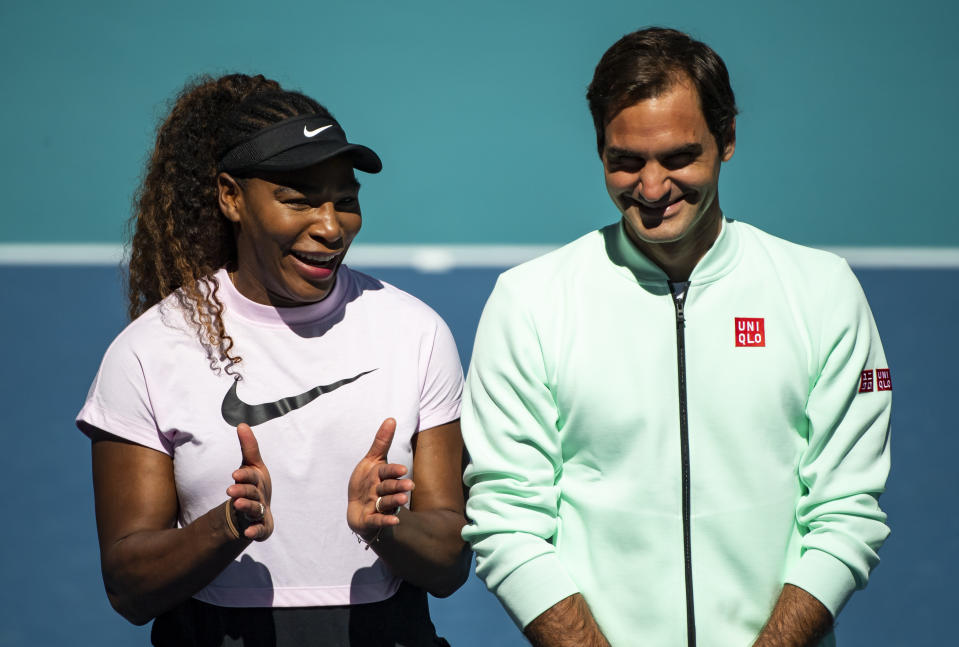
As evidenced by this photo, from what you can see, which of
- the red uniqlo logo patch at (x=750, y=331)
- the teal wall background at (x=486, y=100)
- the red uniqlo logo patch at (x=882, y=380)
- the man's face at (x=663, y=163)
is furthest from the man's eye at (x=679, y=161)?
the teal wall background at (x=486, y=100)

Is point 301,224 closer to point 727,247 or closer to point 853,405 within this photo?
point 727,247

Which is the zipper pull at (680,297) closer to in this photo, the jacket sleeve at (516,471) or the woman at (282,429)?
the jacket sleeve at (516,471)

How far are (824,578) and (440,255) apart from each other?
602 centimetres

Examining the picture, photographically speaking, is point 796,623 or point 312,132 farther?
point 312,132

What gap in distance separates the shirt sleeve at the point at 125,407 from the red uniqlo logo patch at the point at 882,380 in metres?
1.75

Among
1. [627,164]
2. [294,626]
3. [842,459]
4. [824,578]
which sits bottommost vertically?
[294,626]

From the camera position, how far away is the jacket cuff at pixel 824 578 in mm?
2691

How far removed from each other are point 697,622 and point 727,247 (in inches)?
36.1

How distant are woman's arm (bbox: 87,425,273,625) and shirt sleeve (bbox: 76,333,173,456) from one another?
0.09 feet

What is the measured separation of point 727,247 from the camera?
2.87m

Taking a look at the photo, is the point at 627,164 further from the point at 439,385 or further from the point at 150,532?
the point at 150,532

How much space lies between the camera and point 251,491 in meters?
2.62

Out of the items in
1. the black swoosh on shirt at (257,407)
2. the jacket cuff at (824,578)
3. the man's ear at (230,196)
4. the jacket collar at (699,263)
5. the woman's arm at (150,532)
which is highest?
the man's ear at (230,196)

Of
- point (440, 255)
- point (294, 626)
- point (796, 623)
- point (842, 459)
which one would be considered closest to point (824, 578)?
point (796, 623)
